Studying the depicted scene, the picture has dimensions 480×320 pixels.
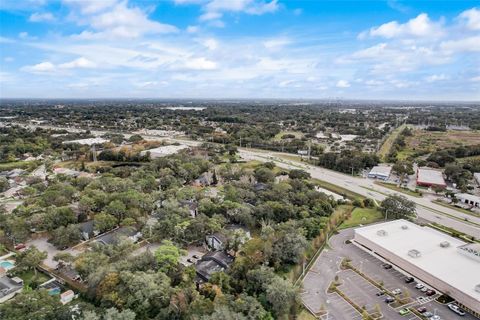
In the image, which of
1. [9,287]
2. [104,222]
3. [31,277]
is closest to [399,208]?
[104,222]

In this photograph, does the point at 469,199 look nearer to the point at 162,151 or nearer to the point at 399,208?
the point at 399,208

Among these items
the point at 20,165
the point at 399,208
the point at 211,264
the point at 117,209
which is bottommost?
the point at 211,264

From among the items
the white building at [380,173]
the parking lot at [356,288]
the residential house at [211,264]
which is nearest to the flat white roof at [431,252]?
the parking lot at [356,288]

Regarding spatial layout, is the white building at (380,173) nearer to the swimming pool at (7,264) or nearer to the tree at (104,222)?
the tree at (104,222)

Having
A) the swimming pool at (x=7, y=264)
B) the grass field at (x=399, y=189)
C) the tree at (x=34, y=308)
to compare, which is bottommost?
the swimming pool at (x=7, y=264)

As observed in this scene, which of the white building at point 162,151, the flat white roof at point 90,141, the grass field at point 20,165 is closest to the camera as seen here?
the grass field at point 20,165

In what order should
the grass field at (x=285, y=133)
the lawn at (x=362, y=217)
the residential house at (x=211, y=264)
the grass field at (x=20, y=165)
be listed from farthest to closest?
the grass field at (x=285, y=133)
the grass field at (x=20, y=165)
the lawn at (x=362, y=217)
the residential house at (x=211, y=264)

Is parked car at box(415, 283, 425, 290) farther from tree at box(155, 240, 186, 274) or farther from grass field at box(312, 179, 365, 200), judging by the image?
grass field at box(312, 179, 365, 200)

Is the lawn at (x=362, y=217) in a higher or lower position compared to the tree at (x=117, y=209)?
lower
